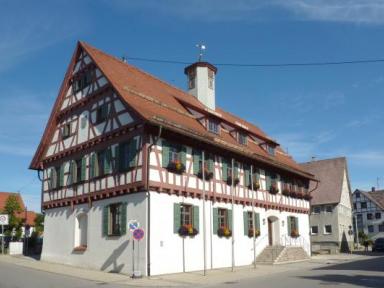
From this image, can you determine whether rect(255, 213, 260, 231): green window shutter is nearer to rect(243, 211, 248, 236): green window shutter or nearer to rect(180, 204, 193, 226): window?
rect(243, 211, 248, 236): green window shutter

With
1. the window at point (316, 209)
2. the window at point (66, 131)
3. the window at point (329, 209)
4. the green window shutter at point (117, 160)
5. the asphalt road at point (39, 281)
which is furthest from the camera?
the window at point (316, 209)

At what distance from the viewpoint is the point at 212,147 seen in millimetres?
26797

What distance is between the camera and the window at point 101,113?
2553 cm

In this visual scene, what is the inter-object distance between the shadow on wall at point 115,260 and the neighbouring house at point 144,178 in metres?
0.05

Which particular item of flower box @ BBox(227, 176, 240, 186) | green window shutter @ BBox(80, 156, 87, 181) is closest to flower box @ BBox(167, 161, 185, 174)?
flower box @ BBox(227, 176, 240, 186)

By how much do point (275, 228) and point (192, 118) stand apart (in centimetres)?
1115

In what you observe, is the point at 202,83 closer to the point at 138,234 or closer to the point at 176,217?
the point at 176,217

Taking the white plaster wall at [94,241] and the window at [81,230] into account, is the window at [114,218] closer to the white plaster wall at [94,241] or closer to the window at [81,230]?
the white plaster wall at [94,241]

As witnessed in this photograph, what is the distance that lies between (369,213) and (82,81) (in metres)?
64.2

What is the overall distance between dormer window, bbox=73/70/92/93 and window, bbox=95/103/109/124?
2.39 meters

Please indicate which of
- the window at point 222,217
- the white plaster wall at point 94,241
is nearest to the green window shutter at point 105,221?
the white plaster wall at point 94,241

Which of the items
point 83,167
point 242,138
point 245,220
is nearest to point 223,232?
point 245,220

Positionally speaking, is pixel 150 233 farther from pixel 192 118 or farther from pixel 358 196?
pixel 358 196

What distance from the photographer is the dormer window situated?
27.8m
